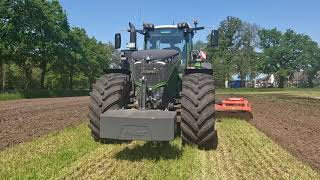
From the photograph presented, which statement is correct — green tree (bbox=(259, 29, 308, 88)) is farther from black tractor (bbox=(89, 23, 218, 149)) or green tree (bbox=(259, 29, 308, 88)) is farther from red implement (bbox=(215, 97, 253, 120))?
black tractor (bbox=(89, 23, 218, 149))

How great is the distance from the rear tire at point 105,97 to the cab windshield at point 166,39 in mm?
2222

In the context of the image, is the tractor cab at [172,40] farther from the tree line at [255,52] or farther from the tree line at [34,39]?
the tree line at [255,52]

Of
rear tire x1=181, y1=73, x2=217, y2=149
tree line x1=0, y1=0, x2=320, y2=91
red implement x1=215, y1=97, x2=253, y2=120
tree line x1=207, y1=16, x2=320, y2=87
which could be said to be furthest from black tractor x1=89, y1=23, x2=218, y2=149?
tree line x1=207, y1=16, x2=320, y2=87

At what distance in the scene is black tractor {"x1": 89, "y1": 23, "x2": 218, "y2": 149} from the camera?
771 centimetres

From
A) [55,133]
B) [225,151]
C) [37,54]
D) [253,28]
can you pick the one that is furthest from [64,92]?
[253,28]

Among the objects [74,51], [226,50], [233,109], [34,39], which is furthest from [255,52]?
[233,109]

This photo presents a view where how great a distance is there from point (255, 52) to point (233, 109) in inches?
3441

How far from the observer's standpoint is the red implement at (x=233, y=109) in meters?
15.1

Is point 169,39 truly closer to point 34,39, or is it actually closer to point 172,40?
point 172,40

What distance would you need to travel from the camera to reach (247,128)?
12719 millimetres

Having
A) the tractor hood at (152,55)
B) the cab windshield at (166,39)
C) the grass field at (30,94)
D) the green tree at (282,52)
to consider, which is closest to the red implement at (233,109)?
the cab windshield at (166,39)

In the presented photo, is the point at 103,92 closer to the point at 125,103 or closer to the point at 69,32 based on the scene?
the point at 125,103

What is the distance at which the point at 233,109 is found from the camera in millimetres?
15102

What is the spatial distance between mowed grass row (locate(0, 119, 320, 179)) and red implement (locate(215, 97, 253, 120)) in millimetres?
4746
